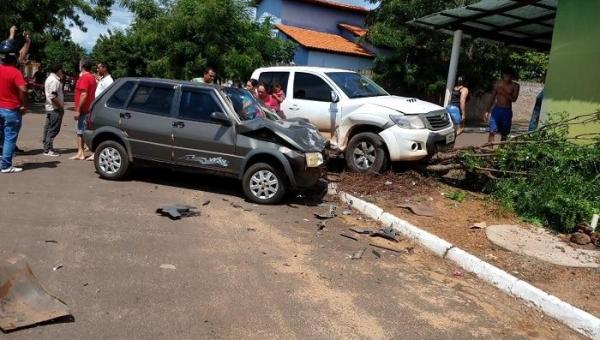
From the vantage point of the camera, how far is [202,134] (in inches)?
301

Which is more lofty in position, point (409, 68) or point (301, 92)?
point (409, 68)

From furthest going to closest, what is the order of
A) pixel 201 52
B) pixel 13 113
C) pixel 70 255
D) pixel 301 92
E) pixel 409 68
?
1. pixel 409 68
2. pixel 201 52
3. pixel 301 92
4. pixel 13 113
5. pixel 70 255

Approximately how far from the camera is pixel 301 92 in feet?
31.8

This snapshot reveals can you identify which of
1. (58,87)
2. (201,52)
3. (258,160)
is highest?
(201,52)

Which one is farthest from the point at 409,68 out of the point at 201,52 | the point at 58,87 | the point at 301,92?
the point at 58,87

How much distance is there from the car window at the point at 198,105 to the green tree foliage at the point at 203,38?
19.7 ft

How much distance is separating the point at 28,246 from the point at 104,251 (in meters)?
0.71

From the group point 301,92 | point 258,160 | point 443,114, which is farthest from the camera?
point 301,92

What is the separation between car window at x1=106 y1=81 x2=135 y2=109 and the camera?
8.18m

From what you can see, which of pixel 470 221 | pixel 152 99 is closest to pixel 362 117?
pixel 470 221

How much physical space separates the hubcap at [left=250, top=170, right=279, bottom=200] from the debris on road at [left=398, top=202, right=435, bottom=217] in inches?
72.0

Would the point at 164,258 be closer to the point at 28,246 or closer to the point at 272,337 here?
the point at 28,246

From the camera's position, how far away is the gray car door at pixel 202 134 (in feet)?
24.8

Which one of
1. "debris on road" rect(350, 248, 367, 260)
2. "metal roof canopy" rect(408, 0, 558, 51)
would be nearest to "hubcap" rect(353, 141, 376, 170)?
"debris on road" rect(350, 248, 367, 260)
